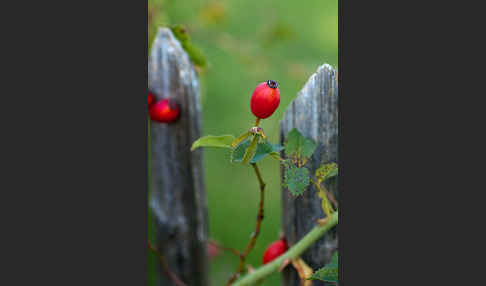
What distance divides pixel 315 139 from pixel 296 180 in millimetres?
132

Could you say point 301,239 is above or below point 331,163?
below

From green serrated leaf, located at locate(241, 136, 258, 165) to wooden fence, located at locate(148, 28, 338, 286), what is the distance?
0.18 m

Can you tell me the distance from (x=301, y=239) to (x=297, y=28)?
230 cm

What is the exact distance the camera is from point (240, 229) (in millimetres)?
2166

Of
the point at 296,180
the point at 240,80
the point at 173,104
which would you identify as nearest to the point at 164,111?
the point at 173,104

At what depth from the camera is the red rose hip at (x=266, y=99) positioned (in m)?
0.84

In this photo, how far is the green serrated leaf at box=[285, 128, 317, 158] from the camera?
93 cm

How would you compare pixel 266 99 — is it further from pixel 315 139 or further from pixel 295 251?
pixel 295 251

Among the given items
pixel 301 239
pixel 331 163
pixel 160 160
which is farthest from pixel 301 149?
pixel 160 160

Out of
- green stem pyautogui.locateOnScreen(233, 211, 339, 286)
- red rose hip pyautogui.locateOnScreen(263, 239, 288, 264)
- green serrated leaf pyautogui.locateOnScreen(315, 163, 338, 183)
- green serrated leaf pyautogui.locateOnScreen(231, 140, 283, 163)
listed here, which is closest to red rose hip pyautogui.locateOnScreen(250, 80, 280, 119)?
green serrated leaf pyautogui.locateOnScreen(231, 140, 283, 163)

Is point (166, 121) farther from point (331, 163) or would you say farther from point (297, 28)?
point (297, 28)

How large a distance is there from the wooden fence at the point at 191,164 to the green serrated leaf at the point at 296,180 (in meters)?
0.10

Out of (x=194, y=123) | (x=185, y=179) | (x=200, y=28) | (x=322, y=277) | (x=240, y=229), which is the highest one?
(x=200, y=28)

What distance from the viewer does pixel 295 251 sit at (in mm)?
1028
